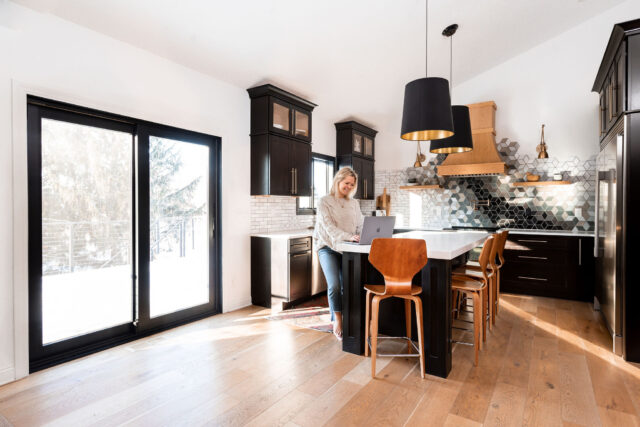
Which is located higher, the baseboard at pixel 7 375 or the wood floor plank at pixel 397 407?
the baseboard at pixel 7 375

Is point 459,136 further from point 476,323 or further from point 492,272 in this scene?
point 476,323

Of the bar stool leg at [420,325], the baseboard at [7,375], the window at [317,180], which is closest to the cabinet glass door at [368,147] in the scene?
the window at [317,180]

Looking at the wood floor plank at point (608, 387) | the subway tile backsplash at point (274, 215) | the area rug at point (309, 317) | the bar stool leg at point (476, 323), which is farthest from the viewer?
the subway tile backsplash at point (274, 215)

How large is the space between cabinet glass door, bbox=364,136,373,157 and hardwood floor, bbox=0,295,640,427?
3923 mm

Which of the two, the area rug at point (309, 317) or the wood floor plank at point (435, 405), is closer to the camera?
the wood floor plank at point (435, 405)

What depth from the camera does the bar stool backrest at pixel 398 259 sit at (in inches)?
94.9

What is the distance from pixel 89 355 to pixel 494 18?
17.9 feet

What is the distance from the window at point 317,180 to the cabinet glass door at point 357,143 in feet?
1.42

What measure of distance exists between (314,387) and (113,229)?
224 cm

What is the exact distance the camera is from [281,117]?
444 centimetres

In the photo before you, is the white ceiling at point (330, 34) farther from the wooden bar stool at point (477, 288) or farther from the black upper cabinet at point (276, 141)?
the wooden bar stool at point (477, 288)

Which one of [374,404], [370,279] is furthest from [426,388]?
[370,279]

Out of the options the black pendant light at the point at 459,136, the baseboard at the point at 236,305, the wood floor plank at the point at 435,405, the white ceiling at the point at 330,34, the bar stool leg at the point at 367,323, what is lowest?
the wood floor plank at the point at 435,405

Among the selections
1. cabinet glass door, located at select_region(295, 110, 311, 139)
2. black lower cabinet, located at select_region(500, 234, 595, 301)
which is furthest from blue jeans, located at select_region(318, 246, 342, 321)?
black lower cabinet, located at select_region(500, 234, 595, 301)
